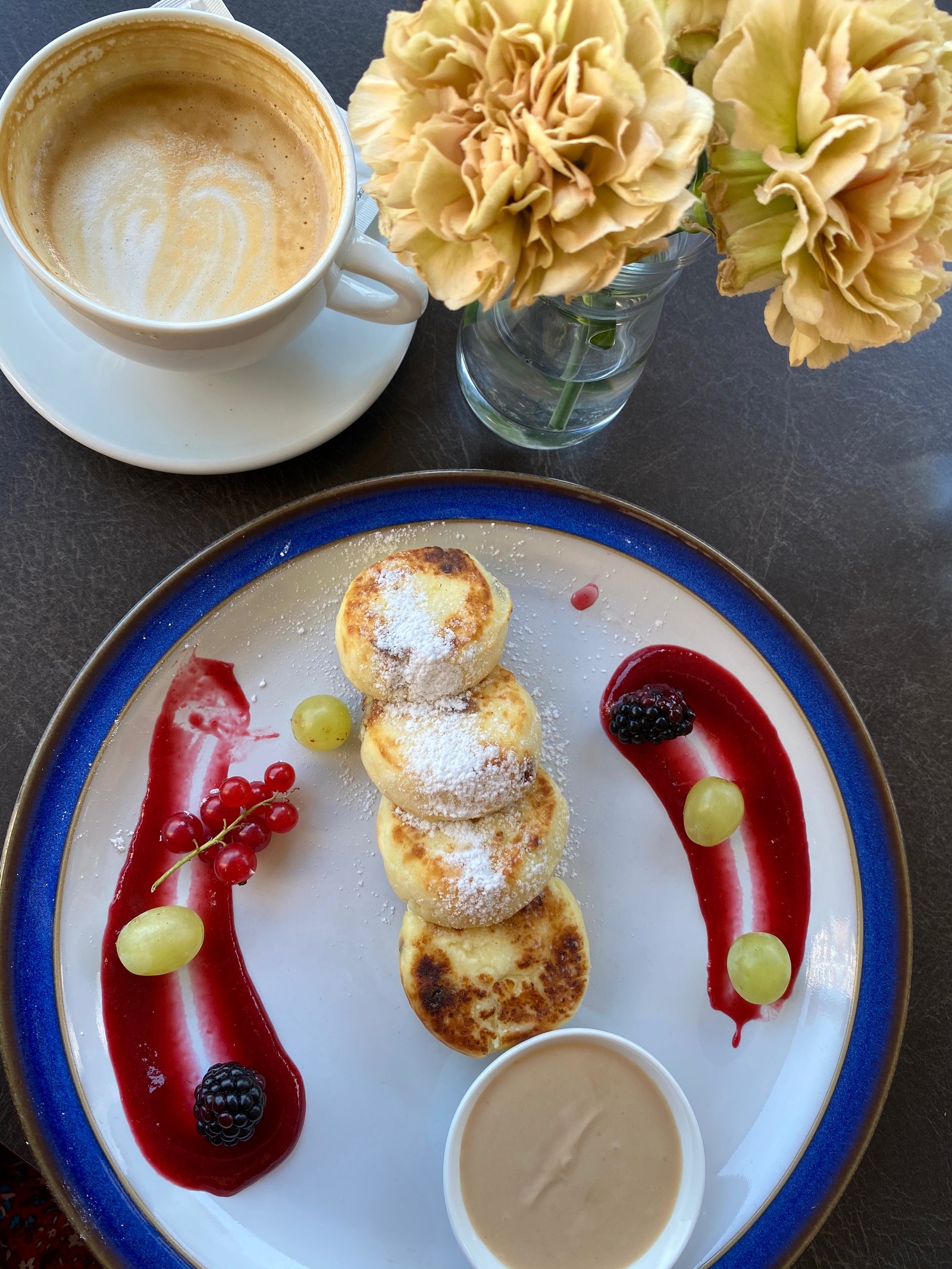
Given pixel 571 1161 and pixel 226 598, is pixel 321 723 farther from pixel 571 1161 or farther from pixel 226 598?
pixel 571 1161

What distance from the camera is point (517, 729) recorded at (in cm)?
106

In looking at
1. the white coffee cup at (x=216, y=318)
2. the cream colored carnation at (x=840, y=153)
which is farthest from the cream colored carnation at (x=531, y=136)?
the white coffee cup at (x=216, y=318)

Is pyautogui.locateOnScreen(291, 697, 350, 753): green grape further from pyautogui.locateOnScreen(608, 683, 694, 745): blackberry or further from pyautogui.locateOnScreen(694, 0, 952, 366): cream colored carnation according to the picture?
pyautogui.locateOnScreen(694, 0, 952, 366): cream colored carnation

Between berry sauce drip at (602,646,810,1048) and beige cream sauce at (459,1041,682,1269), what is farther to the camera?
berry sauce drip at (602,646,810,1048)

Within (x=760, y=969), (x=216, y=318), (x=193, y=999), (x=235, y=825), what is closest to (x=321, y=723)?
(x=235, y=825)

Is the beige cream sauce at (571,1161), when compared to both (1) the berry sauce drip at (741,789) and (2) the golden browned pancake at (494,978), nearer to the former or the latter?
(2) the golden browned pancake at (494,978)

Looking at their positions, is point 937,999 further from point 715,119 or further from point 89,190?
point 89,190

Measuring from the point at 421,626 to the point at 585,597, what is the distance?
27cm

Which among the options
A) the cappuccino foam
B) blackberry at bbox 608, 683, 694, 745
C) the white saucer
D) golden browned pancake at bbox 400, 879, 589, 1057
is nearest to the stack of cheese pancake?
golden browned pancake at bbox 400, 879, 589, 1057

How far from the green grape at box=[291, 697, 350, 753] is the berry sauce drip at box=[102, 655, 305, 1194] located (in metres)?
0.09

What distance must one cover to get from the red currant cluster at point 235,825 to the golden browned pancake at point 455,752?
0.41 ft

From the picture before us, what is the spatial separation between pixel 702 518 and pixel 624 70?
795 mm

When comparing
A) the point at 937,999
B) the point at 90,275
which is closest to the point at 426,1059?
the point at 937,999

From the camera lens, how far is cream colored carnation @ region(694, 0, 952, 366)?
0.54 m
